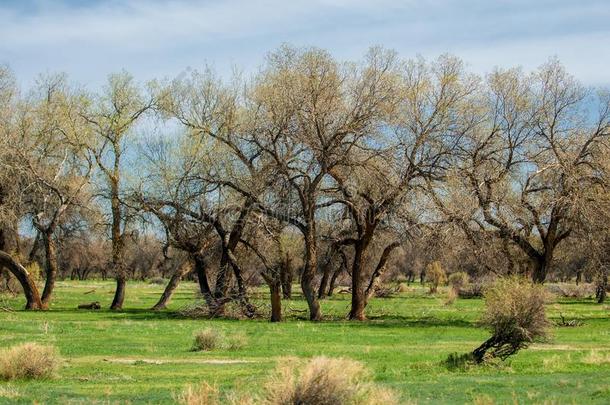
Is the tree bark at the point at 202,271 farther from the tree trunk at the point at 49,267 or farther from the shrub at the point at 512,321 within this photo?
the shrub at the point at 512,321

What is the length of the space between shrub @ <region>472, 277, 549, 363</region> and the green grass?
622mm

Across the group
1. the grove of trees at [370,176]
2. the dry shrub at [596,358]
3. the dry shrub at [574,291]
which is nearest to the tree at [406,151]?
the grove of trees at [370,176]

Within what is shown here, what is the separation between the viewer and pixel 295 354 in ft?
85.7

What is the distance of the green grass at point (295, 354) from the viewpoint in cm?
1697

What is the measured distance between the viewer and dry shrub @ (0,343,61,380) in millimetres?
19641

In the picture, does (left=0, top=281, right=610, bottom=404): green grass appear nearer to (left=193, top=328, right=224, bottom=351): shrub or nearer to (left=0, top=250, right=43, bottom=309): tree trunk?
(left=193, top=328, right=224, bottom=351): shrub

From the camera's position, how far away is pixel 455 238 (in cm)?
4022

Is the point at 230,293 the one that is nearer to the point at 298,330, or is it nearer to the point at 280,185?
the point at 280,185

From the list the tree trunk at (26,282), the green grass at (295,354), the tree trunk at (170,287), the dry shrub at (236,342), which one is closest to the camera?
the green grass at (295,354)

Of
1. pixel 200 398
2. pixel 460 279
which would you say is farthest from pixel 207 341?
pixel 460 279

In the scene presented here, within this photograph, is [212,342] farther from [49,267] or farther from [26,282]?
[49,267]

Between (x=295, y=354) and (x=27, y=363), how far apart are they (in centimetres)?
861

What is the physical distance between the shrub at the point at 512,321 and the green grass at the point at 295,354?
2.04 feet

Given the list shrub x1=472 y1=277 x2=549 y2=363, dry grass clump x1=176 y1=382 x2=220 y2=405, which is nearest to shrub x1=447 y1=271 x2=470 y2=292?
shrub x1=472 y1=277 x2=549 y2=363
